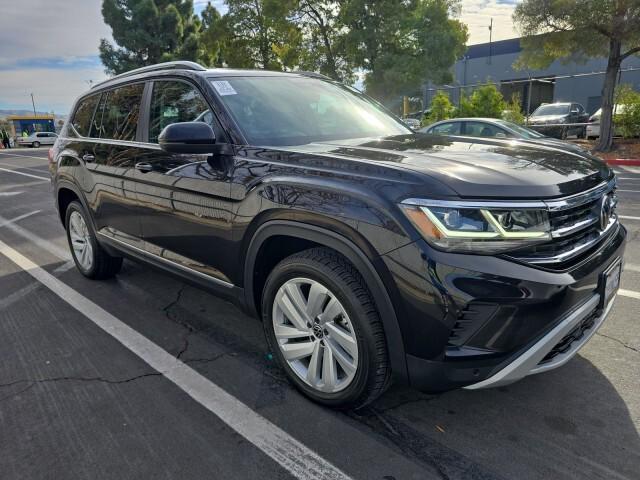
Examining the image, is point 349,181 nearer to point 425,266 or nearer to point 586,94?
point 425,266

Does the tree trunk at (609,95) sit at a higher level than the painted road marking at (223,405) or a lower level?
higher

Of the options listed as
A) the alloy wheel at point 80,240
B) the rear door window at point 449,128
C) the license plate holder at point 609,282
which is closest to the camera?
Result: the license plate holder at point 609,282

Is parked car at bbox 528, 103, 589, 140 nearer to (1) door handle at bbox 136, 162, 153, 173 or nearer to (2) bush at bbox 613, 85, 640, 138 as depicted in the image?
(2) bush at bbox 613, 85, 640, 138

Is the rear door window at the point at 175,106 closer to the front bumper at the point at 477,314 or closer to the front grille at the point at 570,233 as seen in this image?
the front bumper at the point at 477,314

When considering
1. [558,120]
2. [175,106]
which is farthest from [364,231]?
[558,120]

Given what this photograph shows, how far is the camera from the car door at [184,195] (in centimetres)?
280

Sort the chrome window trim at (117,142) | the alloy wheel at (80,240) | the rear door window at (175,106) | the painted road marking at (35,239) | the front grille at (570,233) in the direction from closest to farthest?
the front grille at (570,233)
the rear door window at (175,106)
the chrome window trim at (117,142)
the alloy wheel at (80,240)
the painted road marking at (35,239)

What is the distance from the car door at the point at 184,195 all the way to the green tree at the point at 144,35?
35.2 metres

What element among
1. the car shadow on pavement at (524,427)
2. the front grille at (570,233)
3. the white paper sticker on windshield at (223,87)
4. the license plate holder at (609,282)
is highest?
the white paper sticker on windshield at (223,87)

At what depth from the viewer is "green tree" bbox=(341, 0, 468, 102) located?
82.2 feet

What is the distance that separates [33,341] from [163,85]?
203cm

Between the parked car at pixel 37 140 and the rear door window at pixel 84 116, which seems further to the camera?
the parked car at pixel 37 140

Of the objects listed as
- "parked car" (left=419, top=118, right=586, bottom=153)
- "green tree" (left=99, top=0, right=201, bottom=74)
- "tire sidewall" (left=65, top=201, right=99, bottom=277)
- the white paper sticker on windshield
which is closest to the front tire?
the white paper sticker on windshield

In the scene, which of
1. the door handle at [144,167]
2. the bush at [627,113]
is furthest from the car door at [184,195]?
the bush at [627,113]
